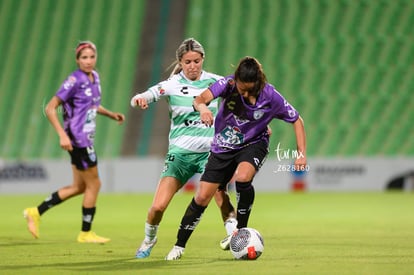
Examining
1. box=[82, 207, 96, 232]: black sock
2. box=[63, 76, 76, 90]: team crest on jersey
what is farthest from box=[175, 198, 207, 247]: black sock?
box=[63, 76, 76, 90]: team crest on jersey

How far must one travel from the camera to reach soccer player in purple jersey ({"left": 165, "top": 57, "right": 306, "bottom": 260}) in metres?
7.31

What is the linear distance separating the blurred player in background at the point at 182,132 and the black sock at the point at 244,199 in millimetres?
641

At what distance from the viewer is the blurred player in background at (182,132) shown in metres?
7.70

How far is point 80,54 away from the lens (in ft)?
31.0

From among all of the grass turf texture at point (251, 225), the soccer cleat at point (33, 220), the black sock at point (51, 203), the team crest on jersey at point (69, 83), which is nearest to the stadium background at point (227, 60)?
the grass turf texture at point (251, 225)

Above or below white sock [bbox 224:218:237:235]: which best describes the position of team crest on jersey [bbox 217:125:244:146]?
above

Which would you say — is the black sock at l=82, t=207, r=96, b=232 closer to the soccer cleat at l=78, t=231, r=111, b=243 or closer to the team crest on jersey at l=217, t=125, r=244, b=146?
the soccer cleat at l=78, t=231, r=111, b=243

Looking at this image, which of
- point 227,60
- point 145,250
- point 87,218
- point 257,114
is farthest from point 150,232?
point 227,60

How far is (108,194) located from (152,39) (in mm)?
5978

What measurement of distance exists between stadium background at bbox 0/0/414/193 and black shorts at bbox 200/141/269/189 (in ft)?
38.3

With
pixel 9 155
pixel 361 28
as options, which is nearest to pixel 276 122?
pixel 361 28

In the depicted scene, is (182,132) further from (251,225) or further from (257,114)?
(251,225)

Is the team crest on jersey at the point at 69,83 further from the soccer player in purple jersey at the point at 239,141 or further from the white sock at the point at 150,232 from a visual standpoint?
the soccer player in purple jersey at the point at 239,141

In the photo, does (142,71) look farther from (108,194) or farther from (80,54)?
(80,54)
